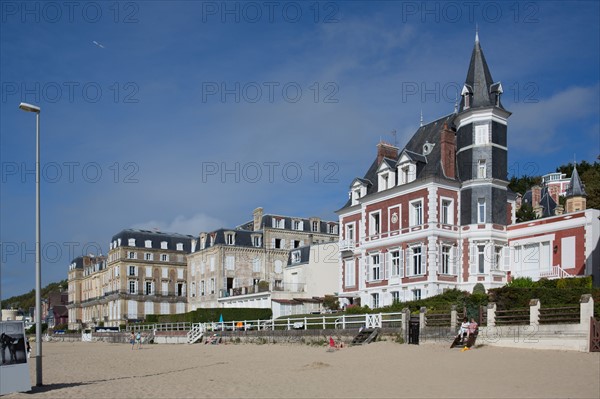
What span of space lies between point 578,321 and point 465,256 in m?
14.5

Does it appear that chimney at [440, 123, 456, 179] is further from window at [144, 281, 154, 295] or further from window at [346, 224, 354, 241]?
window at [144, 281, 154, 295]

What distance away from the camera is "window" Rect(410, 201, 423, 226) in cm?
3681

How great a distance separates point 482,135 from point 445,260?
7.31 meters

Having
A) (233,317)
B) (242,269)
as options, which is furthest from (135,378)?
(242,269)

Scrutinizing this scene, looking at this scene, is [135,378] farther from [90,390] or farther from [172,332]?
[172,332]

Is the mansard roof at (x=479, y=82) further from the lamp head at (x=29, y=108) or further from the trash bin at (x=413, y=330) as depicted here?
the lamp head at (x=29, y=108)

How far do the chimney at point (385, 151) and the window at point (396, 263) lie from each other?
6.78 meters

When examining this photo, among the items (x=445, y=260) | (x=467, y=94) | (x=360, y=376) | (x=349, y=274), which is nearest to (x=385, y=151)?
(x=467, y=94)

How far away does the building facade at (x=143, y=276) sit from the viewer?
3162 inches

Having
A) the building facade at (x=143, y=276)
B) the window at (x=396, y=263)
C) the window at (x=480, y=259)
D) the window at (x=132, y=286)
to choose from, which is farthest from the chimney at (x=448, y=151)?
the window at (x=132, y=286)

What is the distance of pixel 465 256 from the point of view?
36125 millimetres

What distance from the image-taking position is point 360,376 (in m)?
19.6

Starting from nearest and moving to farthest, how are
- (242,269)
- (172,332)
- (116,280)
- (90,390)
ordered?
(90,390), (172,332), (242,269), (116,280)

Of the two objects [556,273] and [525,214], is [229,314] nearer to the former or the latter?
[556,273]
